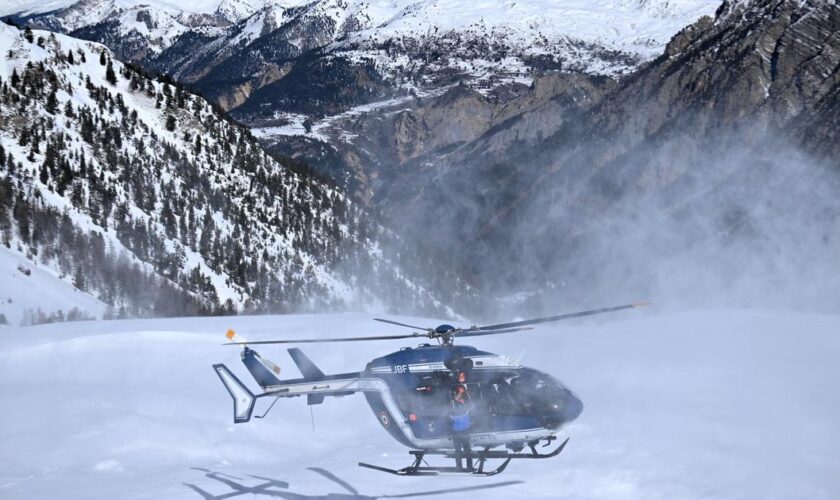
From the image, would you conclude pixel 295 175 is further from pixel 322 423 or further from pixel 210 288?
pixel 322 423

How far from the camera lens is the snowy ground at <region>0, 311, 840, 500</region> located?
19484mm

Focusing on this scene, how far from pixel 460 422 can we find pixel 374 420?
8295 millimetres

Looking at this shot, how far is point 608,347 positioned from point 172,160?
121m

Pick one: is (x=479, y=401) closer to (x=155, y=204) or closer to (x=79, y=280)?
(x=79, y=280)

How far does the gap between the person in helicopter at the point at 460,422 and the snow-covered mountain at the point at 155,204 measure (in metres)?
84.9

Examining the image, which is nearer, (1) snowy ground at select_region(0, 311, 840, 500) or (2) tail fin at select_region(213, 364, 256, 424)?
(1) snowy ground at select_region(0, 311, 840, 500)

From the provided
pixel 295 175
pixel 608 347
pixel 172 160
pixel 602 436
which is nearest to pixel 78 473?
pixel 602 436

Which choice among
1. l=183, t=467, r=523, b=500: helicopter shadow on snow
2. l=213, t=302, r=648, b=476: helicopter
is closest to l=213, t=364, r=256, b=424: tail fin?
l=183, t=467, r=523, b=500: helicopter shadow on snow

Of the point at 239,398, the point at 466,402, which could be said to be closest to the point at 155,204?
the point at 239,398

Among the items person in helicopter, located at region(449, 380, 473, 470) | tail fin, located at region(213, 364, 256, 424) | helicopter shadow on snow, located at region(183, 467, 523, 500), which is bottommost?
helicopter shadow on snow, located at region(183, 467, 523, 500)

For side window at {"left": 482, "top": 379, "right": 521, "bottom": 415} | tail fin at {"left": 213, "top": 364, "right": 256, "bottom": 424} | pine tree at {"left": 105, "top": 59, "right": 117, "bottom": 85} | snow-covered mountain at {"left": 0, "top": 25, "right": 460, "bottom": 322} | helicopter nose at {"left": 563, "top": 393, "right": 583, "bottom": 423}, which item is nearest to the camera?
helicopter nose at {"left": 563, "top": 393, "right": 583, "bottom": 423}

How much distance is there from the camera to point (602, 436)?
71.9 feet

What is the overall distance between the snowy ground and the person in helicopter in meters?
1.23

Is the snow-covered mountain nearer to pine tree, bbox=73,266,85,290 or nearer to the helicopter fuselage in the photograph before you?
pine tree, bbox=73,266,85,290
